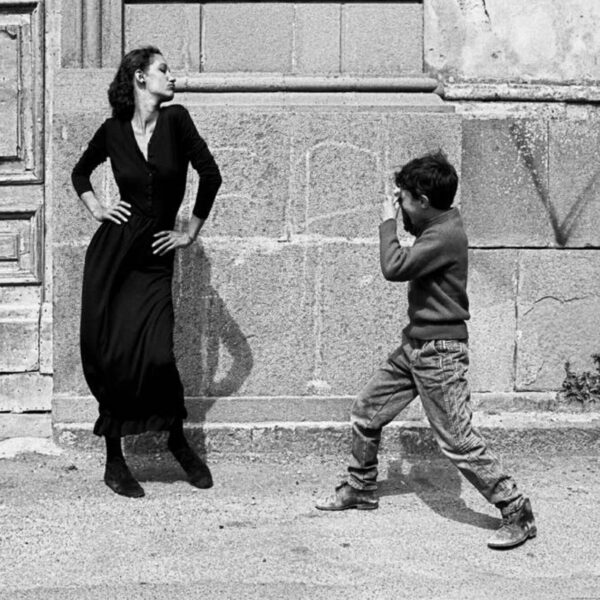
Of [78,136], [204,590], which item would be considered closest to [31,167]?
[78,136]

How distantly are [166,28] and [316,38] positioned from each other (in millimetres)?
806

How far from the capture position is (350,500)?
522 centimetres

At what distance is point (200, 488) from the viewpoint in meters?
5.54

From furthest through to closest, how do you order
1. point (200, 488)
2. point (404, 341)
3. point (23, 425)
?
point (23, 425) < point (200, 488) < point (404, 341)

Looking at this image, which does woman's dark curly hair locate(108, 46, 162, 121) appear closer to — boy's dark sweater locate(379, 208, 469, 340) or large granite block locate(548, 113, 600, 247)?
boy's dark sweater locate(379, 208, 469, 340)

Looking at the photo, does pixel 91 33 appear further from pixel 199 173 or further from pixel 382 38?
pixel 382 38

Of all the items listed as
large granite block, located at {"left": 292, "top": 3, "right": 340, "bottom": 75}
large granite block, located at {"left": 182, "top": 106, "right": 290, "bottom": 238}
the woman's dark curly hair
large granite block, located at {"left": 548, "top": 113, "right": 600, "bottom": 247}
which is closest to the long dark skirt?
the woman's dark curly hair

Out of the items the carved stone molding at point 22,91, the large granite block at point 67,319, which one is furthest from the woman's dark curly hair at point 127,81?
the carved stone molding at point 22,91

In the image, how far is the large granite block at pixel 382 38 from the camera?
20.6 ft

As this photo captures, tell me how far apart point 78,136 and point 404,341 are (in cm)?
209

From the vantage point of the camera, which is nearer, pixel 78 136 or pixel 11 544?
pixel 11 544

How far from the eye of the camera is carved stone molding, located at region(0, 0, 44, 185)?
22.4 ft

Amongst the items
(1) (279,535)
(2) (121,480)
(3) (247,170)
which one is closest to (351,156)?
(3) (247,170)

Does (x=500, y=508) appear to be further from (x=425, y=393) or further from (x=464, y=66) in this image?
(x=464, y=66)
